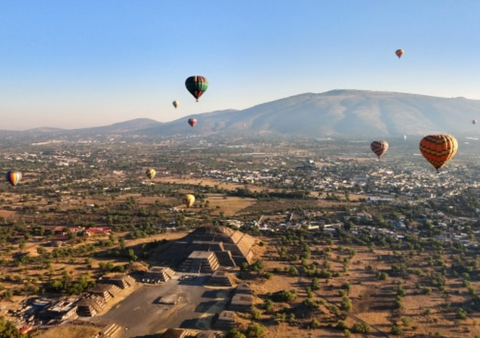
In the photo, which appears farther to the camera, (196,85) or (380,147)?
(380,147)

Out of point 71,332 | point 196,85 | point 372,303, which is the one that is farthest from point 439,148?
point 71,332

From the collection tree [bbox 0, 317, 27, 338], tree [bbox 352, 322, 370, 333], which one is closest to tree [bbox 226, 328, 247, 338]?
tree [bbox 352, 322, 370, 333]

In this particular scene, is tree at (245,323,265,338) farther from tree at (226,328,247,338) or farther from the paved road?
the paved road

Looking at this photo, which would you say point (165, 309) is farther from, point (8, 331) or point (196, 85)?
point (196, 85)

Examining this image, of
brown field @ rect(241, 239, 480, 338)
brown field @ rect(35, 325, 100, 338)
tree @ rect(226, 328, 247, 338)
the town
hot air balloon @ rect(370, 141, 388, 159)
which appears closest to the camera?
tree @ rect(226, 328, 247, 338)

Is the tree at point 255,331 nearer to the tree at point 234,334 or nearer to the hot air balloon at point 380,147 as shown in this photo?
the tree at point 234,334

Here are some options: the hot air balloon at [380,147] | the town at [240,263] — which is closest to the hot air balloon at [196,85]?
the town at [240,263]

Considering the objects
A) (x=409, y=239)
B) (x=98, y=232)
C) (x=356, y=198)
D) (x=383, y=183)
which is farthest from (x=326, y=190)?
(x=98, y=232)
